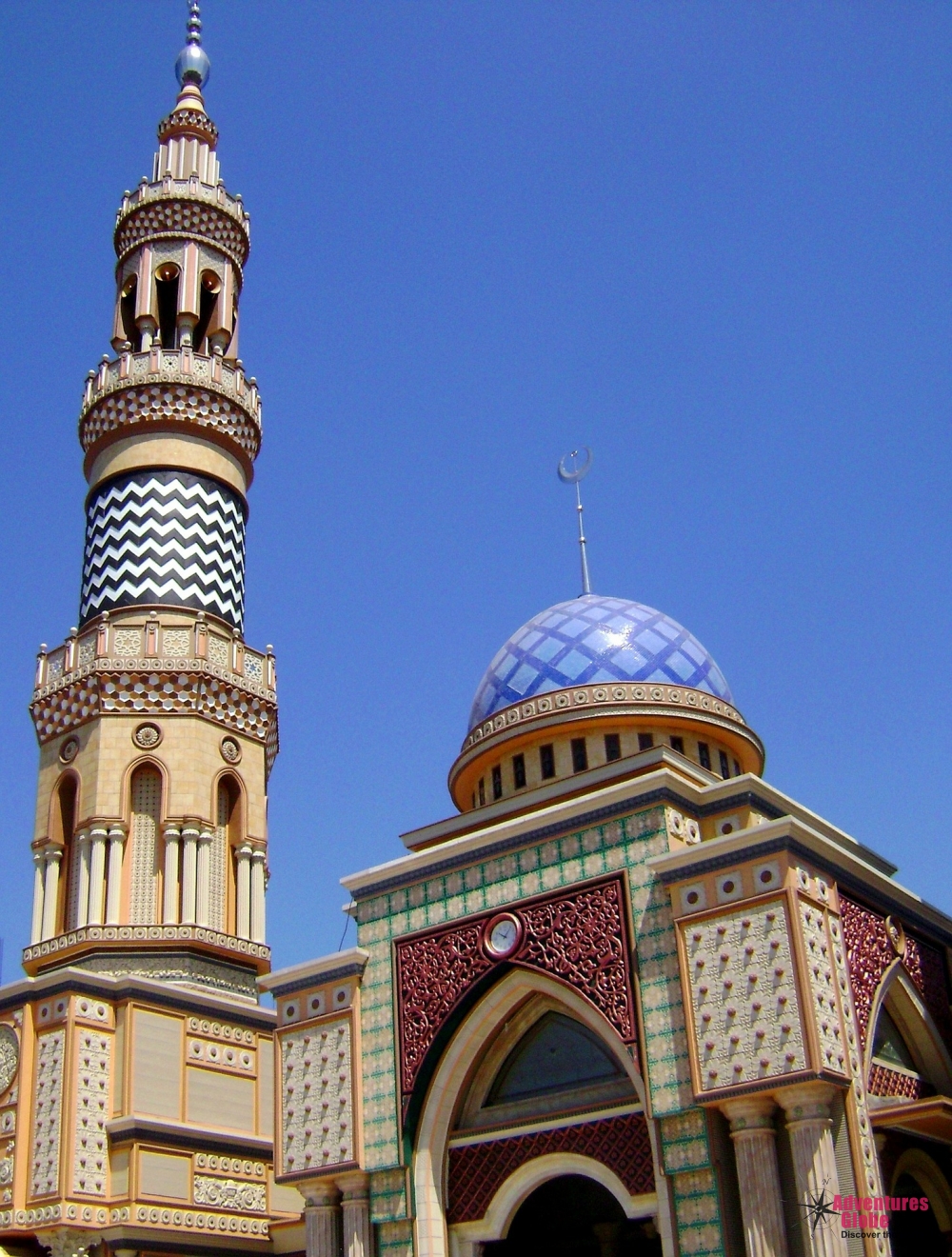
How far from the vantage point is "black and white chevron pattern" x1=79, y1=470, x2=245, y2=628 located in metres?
20.7

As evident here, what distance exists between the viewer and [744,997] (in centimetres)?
1211

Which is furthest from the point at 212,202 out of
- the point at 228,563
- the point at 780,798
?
the point at 780,798

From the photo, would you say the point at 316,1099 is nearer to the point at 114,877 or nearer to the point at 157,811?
the point at 114,877

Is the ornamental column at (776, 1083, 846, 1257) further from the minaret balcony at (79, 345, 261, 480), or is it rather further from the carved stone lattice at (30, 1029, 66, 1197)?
the minaret balcony at (79, 345, 261, 480)

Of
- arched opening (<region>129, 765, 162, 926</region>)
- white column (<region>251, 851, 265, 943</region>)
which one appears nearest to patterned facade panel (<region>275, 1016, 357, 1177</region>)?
arched opening (<region>129, 765, 162, 926</region>)

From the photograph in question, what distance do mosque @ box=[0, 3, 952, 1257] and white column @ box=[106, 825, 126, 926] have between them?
3 centimetres

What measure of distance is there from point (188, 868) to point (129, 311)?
9515 millimetres

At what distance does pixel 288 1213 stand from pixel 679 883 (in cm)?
823

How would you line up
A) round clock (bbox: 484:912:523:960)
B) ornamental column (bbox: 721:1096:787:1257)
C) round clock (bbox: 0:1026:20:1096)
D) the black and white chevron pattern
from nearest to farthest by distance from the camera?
1. ornamental column (bbox: 721:1096:787:1257)
2. round clock (bbox: 484:912:523:960)
3. round clock (bbox: 0:1026:20:1096)
4. the black and white chevron pattern

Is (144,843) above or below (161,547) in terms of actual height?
below

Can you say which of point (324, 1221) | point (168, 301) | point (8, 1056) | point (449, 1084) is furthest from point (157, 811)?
point (168, 301)

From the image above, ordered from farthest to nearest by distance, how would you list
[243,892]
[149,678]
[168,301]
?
[168,301] < [243,892] < [149,678]

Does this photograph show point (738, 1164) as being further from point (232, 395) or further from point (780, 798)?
point (232, 395)

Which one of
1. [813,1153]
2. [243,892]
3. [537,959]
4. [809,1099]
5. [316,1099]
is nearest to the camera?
[813,1153]
